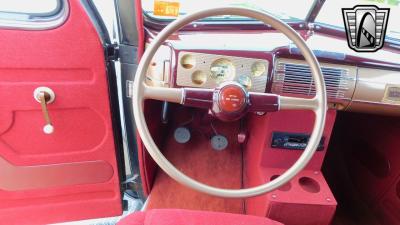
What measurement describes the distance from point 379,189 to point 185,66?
1.27m

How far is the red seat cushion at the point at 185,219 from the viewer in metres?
0.84

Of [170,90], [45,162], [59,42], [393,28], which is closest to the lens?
[170,90]

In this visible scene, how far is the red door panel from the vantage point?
3.25ft

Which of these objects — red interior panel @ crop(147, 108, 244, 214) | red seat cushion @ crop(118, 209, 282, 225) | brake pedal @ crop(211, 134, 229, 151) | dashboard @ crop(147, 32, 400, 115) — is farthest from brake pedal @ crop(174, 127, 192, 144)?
red seat cushion @ crop(118, 209, 282, 225)

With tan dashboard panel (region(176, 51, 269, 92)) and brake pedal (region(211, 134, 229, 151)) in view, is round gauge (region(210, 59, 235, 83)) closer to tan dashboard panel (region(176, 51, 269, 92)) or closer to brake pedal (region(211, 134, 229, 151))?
tan dashboard panel (region(176, 51, 269, 92))

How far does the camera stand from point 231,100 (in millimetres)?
784

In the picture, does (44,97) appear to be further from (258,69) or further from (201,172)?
(201,172)

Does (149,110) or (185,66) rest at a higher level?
(185,66)

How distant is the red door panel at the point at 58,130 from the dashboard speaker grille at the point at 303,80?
0.67 metres

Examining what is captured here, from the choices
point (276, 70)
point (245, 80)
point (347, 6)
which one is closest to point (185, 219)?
point (245, 80)

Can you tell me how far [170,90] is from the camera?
782mm

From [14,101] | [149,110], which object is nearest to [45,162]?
[14,101]

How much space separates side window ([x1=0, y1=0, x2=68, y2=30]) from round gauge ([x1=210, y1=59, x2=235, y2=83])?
552mm

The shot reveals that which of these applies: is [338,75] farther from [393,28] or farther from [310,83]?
[393,28]
